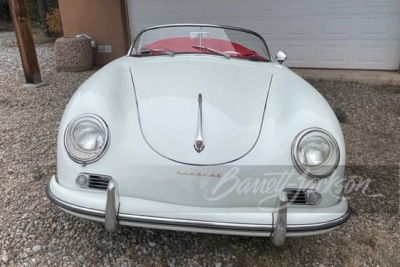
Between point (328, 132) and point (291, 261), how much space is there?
83cm

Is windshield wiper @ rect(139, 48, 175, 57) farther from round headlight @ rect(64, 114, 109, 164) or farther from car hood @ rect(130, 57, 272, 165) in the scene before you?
round headlight @ rect(64, 114, 109, 164)

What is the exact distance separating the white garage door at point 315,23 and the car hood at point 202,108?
534 centimetres

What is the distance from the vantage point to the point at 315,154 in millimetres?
1768

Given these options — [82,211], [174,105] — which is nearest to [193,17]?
A: [174,105]

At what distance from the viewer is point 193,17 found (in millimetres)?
7785

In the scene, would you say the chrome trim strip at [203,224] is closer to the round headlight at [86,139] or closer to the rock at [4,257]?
the round headlight at [86,139]

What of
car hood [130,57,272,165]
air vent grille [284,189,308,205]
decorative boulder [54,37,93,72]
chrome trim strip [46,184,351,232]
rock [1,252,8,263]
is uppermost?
car hood [130,57,272,165]

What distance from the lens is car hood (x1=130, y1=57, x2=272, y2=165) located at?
1793 mm

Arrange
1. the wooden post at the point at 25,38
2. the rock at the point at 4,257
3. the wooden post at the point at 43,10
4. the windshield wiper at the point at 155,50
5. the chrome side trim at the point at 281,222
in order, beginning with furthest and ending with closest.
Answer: the wooden post at the point at 43,10 → the wooden post at the point at 25,38 → the windshield wiper at the point at 155,50 → the rock at the point at 4,257 → the chrome side trim at the point at 281,222

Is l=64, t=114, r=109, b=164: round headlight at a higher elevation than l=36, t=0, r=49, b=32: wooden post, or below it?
higher

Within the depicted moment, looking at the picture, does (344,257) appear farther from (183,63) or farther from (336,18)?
(336,18)

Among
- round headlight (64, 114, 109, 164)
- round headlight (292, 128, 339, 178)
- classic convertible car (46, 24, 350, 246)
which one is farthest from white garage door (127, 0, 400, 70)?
round headlight (64, 114, 109, 164)

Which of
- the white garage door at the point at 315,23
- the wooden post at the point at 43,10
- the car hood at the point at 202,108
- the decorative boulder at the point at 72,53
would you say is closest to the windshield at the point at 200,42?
the car hood at the point at 202,108

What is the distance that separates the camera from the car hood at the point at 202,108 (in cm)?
179
